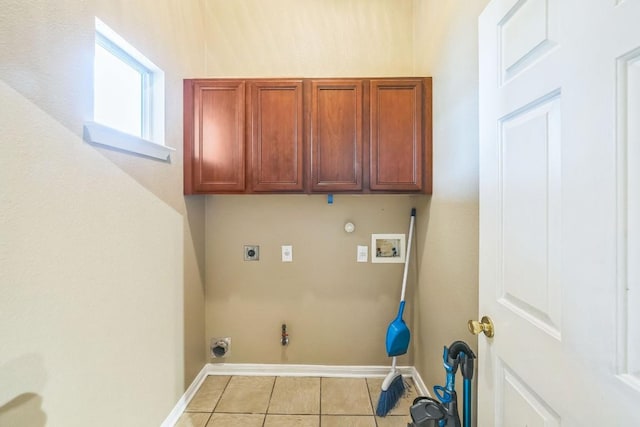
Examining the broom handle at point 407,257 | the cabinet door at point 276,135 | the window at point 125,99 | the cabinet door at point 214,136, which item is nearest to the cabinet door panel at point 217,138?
the cabinet door at point 214,136

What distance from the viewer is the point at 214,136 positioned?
1.98 metres

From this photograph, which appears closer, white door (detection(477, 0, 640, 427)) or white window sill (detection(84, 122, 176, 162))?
white door (detection(477, 0, 640, 427))

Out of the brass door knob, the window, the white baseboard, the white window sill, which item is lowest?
the white baseboard

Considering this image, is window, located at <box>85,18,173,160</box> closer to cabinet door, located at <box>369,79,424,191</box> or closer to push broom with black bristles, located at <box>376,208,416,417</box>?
cabinet door, located at <box>369,79,424,191</box>

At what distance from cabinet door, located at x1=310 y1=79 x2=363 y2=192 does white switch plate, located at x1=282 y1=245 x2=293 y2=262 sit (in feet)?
2.00

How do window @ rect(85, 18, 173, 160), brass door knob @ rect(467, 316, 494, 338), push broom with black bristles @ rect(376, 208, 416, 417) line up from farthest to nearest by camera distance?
push broom with black bristles @ rect(376, 208, 416, 417)
window @ rect(85, 18, 173, 160)
brass door knob @ rect(467, 316, 494, 338)

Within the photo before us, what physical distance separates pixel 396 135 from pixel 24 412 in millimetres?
2132

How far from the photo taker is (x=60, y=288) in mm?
1037

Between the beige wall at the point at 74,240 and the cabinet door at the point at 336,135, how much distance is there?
3.10 feet

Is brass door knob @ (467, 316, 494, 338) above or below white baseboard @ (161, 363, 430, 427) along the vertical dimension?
above

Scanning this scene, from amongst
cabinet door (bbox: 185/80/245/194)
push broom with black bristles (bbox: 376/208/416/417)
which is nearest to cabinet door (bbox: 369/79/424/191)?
push broom with black bristles (bbox: 376/208/416/417)

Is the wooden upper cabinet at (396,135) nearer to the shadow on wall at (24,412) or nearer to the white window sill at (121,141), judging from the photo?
the white window sill at (121,141)

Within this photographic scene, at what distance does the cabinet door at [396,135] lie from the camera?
194 cm

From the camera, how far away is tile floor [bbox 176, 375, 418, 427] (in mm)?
1806
